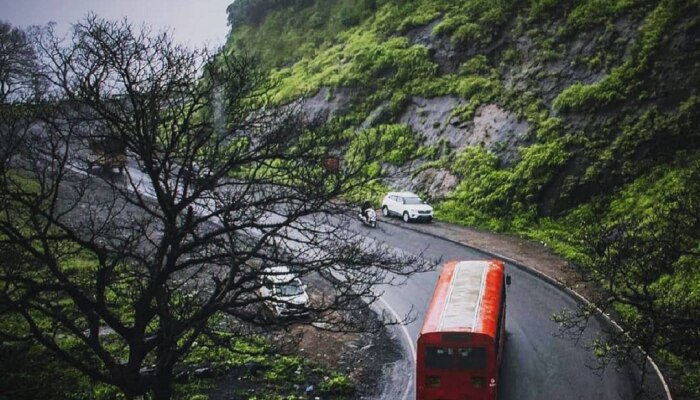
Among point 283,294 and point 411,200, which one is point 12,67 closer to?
point 411,200

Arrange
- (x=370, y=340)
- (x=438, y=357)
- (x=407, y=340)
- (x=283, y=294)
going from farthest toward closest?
(x=370, y=340) < (x=407, y=340) < (x=438, y=357) < (x=283, y=294)

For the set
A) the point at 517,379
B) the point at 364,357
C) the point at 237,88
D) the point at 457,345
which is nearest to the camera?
the point at 237,88

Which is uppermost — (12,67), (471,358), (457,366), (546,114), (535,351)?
(12,67)

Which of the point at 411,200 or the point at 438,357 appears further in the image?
the point at 411,200

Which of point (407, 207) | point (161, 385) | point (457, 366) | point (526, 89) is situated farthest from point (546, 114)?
point (161, 385)

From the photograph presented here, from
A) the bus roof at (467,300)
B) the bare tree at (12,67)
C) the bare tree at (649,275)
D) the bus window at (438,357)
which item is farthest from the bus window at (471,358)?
the bare tree at (12,67)

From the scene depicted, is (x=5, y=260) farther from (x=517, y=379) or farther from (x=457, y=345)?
(x=517, y=379)

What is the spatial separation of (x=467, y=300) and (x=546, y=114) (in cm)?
2035

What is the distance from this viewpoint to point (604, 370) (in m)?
15.9

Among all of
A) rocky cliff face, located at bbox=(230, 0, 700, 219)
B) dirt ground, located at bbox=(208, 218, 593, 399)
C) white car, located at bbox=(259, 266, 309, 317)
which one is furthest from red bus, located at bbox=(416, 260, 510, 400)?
rocky cliff face, located at bbox=(230, 0, 700, 219)

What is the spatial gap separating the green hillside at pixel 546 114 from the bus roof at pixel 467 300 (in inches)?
126

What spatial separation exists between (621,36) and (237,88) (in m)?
27.4

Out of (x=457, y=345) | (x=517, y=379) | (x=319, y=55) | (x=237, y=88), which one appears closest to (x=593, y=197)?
(x=517, y=379)

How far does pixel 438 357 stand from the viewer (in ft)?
44.1
